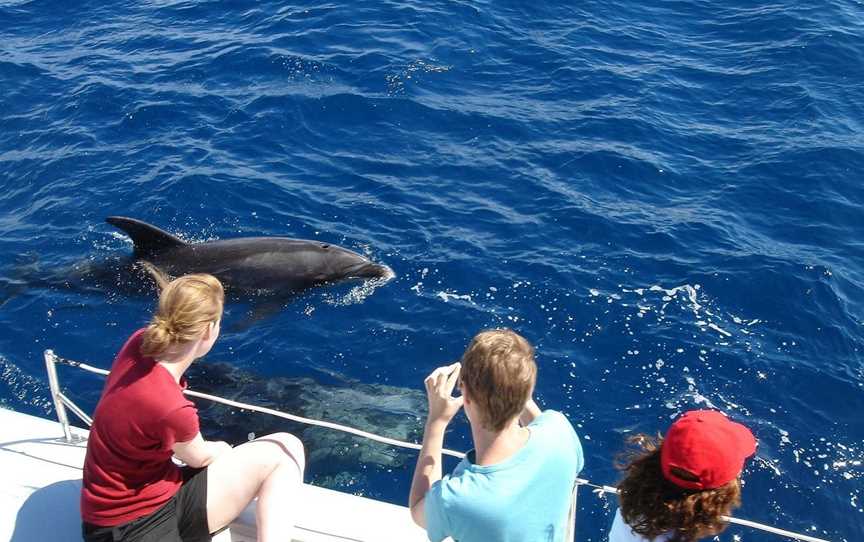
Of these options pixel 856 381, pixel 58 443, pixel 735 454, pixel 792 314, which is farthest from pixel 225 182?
pixel 735 454

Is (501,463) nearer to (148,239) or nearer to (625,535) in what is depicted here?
(625,535)

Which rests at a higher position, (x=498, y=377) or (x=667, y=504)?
(x=498, y=377)

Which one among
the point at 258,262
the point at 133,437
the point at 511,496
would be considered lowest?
the point at 258,262

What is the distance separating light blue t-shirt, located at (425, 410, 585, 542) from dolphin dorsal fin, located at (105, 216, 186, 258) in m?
8.12

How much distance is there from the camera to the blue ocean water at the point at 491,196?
10258mm

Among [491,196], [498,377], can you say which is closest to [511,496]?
[498,377]

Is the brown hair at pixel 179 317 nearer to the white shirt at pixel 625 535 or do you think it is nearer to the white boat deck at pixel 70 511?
the white boat deck at pixel 70 511

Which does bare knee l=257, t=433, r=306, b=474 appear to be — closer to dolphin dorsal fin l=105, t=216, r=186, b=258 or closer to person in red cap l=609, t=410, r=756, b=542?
person in red cap l=609, t=410, r=756, b=542

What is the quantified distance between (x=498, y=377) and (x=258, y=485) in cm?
232

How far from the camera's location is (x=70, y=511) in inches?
238

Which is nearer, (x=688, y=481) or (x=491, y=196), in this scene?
(x=688, y=481)

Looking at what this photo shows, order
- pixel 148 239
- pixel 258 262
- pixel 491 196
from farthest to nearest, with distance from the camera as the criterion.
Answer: pixel 491 196
pixel 258 262
pixel 148 239

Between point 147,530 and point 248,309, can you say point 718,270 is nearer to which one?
point 248,309

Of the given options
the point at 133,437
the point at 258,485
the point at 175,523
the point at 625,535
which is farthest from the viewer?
the point at 258,485
